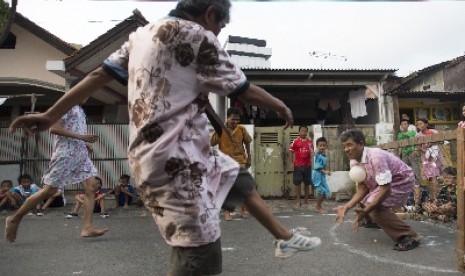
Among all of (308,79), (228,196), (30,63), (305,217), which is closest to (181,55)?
(228,196)

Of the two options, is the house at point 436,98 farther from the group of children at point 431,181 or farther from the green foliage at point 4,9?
the green foliage at point 4,9

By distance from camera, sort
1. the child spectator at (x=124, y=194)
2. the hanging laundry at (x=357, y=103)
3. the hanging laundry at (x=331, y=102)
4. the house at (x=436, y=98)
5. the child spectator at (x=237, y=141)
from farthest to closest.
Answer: the hanging laundry at (x=331, y=102), the hanging laundry at (x=357, y=103), the house at (x=436, y=98), the child spectator at (x=124, y=194), the child spectator at (x=237, y=141)

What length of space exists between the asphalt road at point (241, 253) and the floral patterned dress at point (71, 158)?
0.83 metres

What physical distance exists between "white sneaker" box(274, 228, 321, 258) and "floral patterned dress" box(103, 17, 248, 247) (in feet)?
1.79

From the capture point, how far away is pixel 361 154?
494 cm

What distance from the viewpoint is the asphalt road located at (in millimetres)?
3820

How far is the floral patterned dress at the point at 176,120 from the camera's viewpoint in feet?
6.13

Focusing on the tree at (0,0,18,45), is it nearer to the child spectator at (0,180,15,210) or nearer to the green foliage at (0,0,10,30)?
the green foliage at (0,0,10,30)

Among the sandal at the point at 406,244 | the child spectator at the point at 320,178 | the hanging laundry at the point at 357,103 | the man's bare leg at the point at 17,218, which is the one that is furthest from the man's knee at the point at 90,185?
the hanging laundry at the point at 357,103

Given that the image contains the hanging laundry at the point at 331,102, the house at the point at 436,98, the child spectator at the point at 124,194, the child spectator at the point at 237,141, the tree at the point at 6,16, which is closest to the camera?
the tree at the point at 6,16

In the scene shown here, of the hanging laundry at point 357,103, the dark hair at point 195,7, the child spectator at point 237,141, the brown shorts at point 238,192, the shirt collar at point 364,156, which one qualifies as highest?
the hanging laundry at point 357,103

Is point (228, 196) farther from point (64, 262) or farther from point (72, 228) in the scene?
point (72, 228)

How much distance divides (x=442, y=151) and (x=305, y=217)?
2593 mm

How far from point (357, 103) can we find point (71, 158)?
10260 mm
